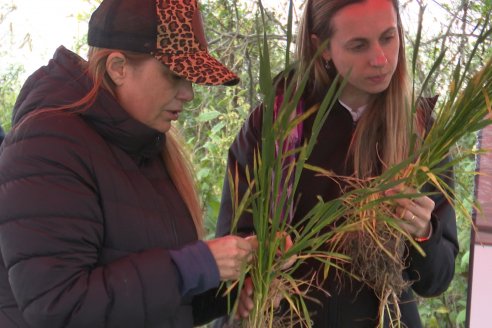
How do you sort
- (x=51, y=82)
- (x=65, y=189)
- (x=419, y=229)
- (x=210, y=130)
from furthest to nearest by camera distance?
(x=210, y=130) → (x=419, y=229) → (x=51, y=82) → (x=65, y=189)

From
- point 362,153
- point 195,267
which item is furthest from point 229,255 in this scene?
point 362,153

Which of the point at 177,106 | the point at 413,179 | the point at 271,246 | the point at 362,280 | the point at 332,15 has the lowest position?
the point at 362,280

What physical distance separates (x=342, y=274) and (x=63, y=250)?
66 cm

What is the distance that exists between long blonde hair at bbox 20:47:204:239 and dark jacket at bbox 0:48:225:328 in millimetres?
16

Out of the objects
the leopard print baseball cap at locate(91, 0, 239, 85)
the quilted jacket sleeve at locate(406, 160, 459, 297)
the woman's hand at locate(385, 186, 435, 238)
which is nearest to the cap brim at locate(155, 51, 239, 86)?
the leopard print baseball cap at locate(91, 0, 239, 85)

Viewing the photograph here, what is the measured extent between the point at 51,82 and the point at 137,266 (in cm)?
37

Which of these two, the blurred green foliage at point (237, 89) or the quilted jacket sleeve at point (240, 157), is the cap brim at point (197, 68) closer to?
the quilted jacket sleeve at point (240, 157)

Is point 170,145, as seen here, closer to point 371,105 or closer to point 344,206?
point 344,206

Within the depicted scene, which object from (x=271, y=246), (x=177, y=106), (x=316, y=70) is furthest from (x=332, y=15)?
(x=271, y=246)

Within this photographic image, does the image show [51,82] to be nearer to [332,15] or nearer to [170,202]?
[170,202]

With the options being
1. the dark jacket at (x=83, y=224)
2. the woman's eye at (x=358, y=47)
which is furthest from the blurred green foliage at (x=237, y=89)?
the dark jacket at (x=83, y=224)

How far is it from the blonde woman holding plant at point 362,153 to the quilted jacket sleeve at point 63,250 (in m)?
0.44

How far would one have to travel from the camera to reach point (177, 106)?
1304mm

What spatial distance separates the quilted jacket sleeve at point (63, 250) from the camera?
1.07 m
